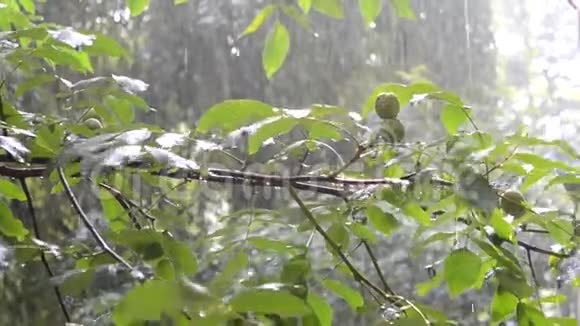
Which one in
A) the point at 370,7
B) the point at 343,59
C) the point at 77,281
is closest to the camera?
the point at 77,281

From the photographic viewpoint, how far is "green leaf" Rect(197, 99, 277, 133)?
358mm

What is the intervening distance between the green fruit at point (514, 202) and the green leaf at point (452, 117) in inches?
1.8

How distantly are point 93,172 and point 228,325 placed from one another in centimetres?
10

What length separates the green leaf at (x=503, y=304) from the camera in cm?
41

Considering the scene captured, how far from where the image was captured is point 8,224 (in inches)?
17.9

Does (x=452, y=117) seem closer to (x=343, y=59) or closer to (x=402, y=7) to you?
(x=402, y=7)

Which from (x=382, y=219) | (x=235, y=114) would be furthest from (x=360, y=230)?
(x=235, y=114)

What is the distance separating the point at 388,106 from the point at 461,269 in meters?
0.10

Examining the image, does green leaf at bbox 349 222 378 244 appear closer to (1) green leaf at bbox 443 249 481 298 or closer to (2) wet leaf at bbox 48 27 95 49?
(1) green leaf at bbox 443 249 481 298

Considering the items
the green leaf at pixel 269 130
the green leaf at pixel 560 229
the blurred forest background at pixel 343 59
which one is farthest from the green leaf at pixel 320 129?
the blurred forest background at pixel 343 59

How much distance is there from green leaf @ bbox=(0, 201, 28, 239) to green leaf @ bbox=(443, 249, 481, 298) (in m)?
0.26

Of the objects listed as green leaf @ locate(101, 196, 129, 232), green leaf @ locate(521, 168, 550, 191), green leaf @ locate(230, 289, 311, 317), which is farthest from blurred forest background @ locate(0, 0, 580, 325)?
green leaf @ locate(230, 289, 311, 317)

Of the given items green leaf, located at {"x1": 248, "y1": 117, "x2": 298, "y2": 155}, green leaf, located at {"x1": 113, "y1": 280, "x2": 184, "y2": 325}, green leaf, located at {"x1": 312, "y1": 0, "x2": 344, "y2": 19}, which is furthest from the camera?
green leaf, located at {"x1": 312, "y1": 0, "x2": 344, "y2": 19}

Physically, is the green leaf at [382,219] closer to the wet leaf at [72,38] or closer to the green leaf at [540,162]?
the green leaf at [540,162]
